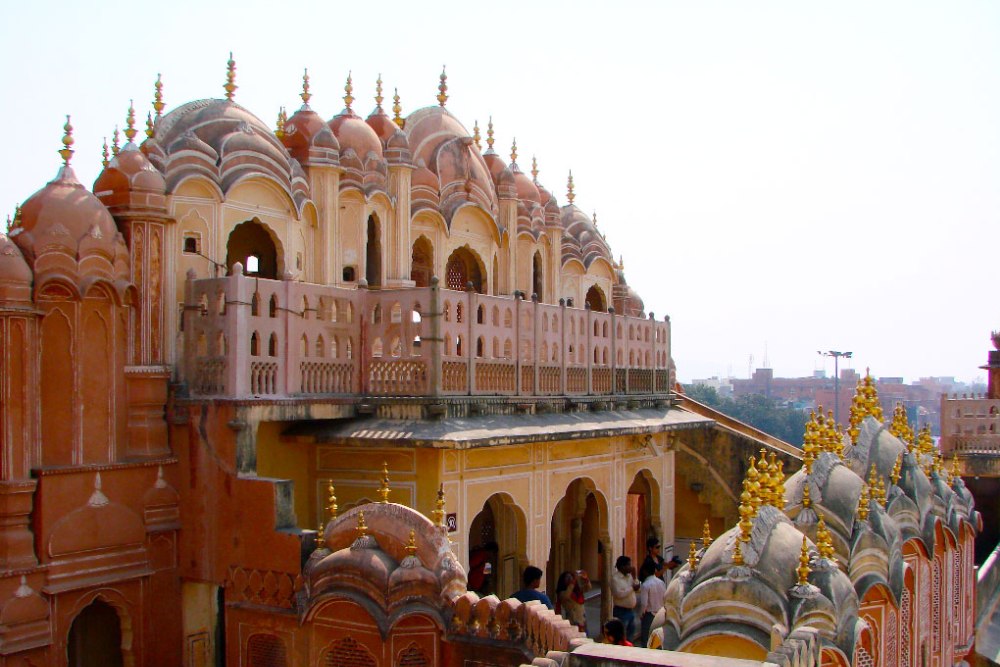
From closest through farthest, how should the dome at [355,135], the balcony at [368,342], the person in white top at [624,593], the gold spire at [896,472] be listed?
1. the balcony at [368,342]
2. the gold spire at [896,472]
3. the person in white top at [624,593]
4. the dome at [355,135]

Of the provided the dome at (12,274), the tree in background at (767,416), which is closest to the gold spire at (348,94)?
the dome at (12,274)

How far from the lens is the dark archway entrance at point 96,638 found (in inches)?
466

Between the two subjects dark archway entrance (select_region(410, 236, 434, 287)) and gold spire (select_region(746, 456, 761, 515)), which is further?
dark archway entrance (select_region(410, 236, 434, 287))

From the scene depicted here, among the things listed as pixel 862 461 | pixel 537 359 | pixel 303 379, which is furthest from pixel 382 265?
pixel 862 461

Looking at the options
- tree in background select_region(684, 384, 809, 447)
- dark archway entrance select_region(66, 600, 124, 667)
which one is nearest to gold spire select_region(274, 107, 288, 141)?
dark archway entrance select_region(66, 600, 124, 667)

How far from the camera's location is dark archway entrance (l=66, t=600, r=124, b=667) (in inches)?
466

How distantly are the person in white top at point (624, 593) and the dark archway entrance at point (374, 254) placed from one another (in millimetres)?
5419

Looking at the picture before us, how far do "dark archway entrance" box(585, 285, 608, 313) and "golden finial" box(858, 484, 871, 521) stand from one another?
41.7 ft

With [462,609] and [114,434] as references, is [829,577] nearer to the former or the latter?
[462,609]

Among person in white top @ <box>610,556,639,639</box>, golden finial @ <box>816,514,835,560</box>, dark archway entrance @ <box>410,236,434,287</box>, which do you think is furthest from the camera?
dark archway entrance @ <box>410,236,434,287</box>

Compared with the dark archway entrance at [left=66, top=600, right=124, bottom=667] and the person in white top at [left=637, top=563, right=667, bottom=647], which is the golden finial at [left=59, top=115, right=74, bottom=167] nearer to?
the dark archway entrance at [left=66, top=600, right=124, bottom=667]

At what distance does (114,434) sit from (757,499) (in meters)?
6.94

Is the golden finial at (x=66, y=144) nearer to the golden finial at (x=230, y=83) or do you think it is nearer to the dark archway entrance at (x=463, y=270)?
the golden finial at (x=230, y=83)

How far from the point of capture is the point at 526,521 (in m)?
14.5
